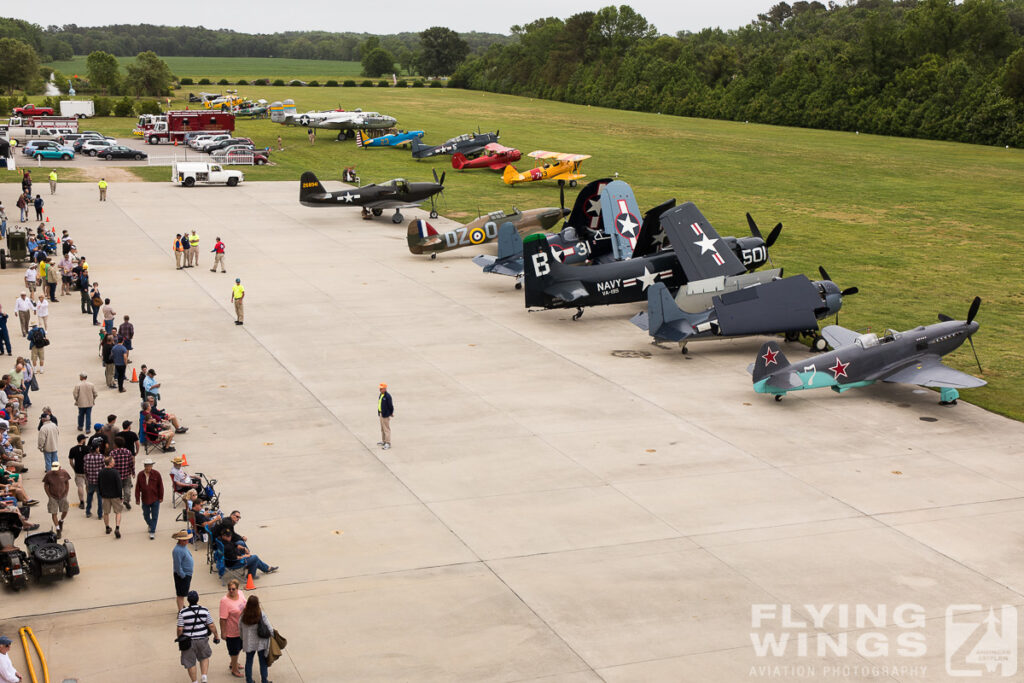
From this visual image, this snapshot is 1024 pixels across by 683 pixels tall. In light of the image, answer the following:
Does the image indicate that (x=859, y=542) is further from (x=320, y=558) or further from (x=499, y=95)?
(x=499, y=95)

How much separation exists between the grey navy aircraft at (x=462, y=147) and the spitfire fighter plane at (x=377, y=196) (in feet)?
63.1

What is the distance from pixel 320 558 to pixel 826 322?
65.1 ft

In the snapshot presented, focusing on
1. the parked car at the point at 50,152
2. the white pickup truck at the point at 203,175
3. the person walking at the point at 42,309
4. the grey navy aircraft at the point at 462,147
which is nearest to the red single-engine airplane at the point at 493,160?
the grey navy aircraft at the point at 462,147

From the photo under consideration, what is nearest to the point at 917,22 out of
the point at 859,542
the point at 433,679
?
the point at 859,542

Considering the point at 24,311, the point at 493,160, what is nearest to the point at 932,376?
the point at 24,311

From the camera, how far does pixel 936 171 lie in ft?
224

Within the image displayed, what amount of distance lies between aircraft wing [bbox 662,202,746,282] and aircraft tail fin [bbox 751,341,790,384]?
615 cm

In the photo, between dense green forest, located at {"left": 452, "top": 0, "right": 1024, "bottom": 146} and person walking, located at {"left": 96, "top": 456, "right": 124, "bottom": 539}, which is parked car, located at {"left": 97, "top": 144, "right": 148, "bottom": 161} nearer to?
dense green forest, located at {"left": 452, "top": 0, "right": 1024, "bottom": 146}

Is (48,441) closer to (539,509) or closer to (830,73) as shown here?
(539,509)

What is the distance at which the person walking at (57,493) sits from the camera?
54.2ft

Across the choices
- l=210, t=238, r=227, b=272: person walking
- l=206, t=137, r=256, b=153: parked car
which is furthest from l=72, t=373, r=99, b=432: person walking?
l=206, t=137, r=256, b=153: parked car

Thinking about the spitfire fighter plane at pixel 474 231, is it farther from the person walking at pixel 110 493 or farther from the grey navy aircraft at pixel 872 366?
the person walking at pixel 110 493

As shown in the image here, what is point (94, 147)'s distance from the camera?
7338cm

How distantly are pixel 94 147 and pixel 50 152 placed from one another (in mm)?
3710
